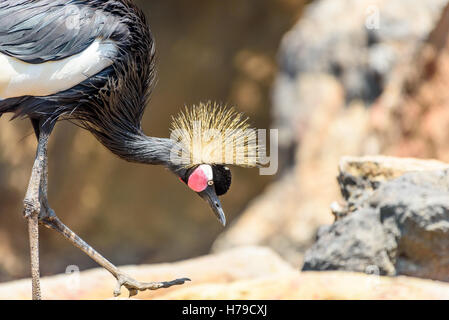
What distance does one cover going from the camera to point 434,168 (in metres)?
3.08

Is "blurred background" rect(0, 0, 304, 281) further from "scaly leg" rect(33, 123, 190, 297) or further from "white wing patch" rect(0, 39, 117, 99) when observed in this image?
"white wing patch" rect(0, 39, 117, 99)

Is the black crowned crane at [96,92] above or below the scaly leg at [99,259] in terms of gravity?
above

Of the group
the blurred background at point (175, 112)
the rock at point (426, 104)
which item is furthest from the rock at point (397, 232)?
the blurred background at point (175, 112)

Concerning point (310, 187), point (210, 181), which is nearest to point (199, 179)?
point (210, 181)

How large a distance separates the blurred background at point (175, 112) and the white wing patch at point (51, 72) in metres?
4.50

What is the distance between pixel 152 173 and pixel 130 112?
Result: 17.9 ft

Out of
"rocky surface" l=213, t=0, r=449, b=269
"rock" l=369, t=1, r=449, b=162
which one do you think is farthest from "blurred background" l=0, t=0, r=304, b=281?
"rock" l=369, t=1, r=449, b=162

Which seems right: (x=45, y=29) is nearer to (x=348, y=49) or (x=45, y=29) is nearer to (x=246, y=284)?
(x=246, y=284)

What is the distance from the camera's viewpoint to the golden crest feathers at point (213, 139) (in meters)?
2.86

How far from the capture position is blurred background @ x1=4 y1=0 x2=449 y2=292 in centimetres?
299

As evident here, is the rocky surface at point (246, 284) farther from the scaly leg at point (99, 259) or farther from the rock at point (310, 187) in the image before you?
the rock at point (310, 187)

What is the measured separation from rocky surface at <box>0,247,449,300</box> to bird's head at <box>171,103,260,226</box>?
14.3 inches

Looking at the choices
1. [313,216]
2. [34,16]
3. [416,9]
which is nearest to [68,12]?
[34,16]

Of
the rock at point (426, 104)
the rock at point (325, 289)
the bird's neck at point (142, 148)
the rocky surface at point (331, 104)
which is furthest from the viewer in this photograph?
the rocky surface at point (331, 104)
